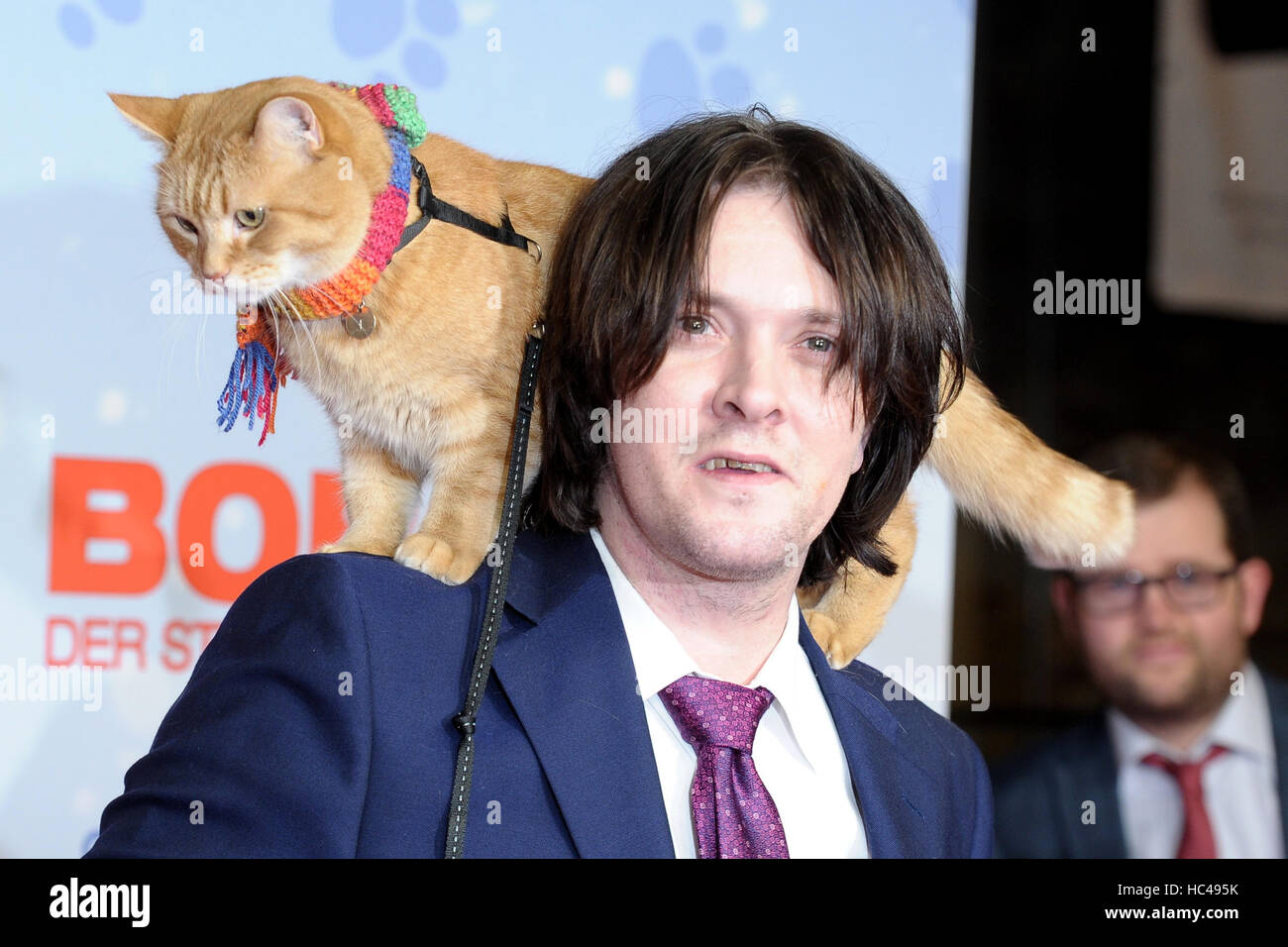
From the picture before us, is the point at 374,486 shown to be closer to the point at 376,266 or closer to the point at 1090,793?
the point at 376,266

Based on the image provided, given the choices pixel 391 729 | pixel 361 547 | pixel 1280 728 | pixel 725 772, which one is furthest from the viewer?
pixel 1280 728

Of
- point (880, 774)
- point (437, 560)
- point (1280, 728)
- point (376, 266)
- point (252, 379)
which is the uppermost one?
point (376, 266)

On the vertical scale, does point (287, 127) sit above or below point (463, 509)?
above

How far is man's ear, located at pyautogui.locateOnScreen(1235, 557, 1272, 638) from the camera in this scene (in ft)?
8.50

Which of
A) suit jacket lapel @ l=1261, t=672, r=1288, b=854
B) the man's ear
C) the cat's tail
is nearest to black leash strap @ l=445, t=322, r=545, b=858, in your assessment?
the cat's tail

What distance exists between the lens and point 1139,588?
2438 millimetres

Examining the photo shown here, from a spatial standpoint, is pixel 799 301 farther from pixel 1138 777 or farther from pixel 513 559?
pixel 1138 777

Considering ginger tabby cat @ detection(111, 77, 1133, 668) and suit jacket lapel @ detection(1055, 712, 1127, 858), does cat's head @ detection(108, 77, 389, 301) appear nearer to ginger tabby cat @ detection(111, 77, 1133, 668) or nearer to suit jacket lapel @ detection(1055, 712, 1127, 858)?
ginger tabby cat @ detection(111, 77, 1133, 668)

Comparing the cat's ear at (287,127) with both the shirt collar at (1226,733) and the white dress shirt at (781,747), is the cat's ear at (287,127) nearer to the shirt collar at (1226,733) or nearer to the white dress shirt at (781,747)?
the white dress shirt at (781,747)

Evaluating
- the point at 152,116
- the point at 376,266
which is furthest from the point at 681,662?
the point at 152,116

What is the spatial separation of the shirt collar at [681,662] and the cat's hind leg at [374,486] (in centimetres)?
27

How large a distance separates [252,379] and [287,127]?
0.84 feet

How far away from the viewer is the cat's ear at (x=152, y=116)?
1.23 meters
